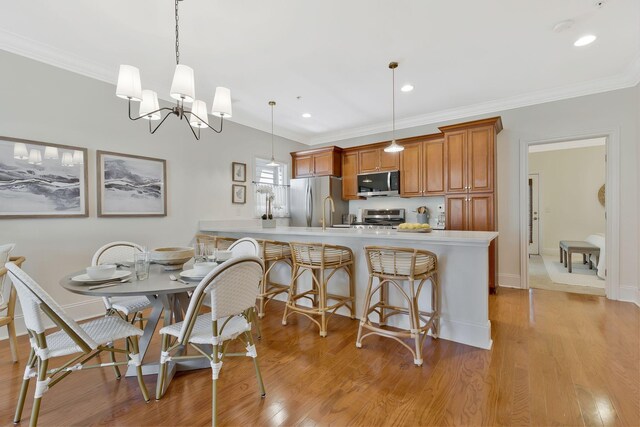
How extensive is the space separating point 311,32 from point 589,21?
7.63ft

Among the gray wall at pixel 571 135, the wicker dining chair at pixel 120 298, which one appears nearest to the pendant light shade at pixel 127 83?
the wicker dining chair at pixel 120 298

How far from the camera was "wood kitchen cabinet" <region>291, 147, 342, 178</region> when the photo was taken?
17.5ft

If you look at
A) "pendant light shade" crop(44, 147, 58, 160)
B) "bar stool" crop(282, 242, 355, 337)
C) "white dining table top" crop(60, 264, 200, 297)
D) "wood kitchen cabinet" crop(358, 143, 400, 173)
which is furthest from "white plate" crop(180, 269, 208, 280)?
"wood kitchen cabinet" crop(358, 143, 400, 173)

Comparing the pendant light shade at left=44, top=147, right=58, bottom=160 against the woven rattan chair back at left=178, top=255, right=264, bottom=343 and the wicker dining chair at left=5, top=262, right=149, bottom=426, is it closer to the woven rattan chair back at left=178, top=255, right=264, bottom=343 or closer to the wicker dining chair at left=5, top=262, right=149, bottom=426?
the wicker dining chair at left=5, top=262, right=149, bottom=426

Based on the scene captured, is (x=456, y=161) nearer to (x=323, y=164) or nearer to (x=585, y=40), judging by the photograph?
(x=585, y=40)

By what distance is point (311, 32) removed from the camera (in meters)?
2.52

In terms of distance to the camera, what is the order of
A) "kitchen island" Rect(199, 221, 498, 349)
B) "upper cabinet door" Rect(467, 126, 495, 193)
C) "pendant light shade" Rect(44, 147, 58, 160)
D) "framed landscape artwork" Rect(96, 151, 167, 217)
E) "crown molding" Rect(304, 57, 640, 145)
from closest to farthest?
"kitchen island" Rect(199, 221, 498, 349) → "pendant light shade" Rect(44, 147, 58, 160) → "framed landscape artwork" Rect(96, 151, 167, 217) → "crown molding" Rect(304, 57, 640, 145) → "upper cabinet door" Rect(467, 126, 495, 193)

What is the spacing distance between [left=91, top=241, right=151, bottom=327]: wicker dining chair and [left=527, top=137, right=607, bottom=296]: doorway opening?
21.4 ft

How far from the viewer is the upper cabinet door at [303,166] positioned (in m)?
5.54

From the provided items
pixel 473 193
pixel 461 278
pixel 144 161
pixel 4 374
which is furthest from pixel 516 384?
pixel 144 161

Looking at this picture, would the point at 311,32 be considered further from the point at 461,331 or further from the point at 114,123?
the point at 461,331

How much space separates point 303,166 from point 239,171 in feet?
4.63

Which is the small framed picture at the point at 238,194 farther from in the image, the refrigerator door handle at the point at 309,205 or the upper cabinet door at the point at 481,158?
the upper cabinet door at the point at 481,158

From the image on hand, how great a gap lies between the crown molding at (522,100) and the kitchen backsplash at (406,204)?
4.10ft
